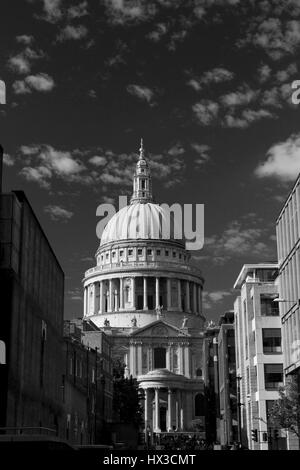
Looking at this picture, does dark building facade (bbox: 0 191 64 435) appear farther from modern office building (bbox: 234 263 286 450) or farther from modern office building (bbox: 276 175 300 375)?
modern office building (bbox: 234 263 286 450)

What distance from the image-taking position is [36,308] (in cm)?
5744

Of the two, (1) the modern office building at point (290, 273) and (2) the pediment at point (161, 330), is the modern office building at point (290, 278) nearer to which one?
(1) the modern office building at point (290, 273)

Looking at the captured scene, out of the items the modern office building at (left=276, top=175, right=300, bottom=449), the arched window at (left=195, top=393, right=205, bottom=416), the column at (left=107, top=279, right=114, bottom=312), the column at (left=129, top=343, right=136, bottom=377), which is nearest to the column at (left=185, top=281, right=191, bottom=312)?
the column at (left=107, top=279, right=114, bottom=312)

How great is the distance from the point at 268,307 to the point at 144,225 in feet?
387

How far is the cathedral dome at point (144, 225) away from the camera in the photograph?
195250 mm

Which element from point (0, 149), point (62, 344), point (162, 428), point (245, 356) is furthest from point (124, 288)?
point (0, 149)

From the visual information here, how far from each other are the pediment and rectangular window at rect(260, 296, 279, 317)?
9859 centimetres

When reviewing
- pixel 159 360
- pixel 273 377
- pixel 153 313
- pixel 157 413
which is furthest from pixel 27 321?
pixel 153 313

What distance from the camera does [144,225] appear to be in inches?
7717

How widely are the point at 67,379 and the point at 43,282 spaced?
19.2 metres

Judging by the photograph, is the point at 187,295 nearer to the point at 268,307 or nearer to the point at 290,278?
the point at 268,307

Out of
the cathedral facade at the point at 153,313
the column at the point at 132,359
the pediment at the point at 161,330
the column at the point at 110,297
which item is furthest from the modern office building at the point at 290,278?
the column at the point at 110,297
